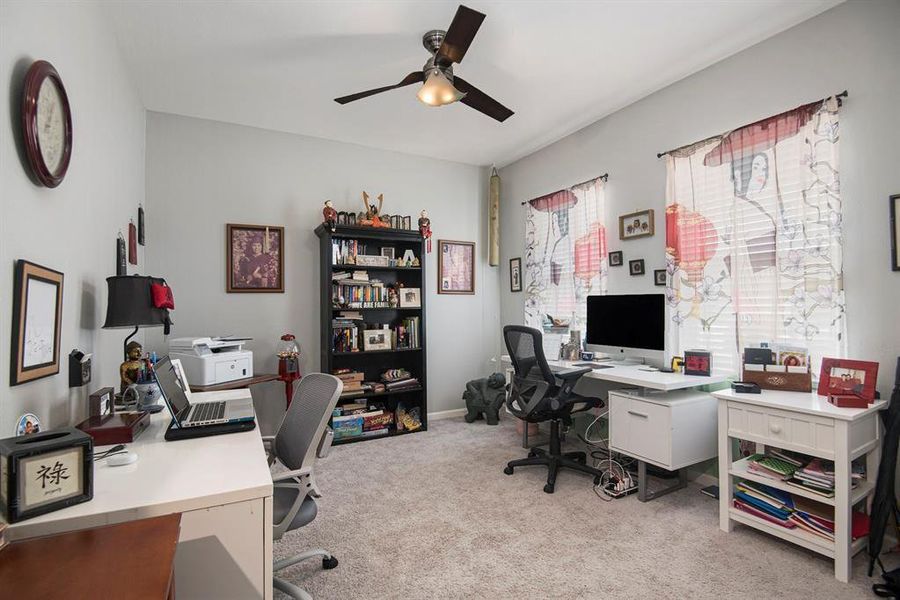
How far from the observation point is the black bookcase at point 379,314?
3920mm

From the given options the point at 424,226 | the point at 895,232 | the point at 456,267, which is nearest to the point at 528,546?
the point at 895,232

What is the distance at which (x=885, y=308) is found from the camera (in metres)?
2.16

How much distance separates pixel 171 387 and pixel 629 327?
9.38ft

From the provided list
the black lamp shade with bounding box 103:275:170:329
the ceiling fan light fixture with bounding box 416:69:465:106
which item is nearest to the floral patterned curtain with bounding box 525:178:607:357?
the ceiling fan light fixture with bounding box 416:69:465:106

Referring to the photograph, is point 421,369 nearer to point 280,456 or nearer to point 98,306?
point 280,456

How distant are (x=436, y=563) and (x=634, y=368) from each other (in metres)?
1.92

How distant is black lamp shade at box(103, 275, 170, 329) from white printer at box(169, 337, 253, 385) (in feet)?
4.50

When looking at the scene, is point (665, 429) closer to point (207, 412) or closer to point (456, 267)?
point (207, 412)

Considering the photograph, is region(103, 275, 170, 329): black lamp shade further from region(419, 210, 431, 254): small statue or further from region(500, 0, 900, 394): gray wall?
region(500, 0, 900, 394): gray wall

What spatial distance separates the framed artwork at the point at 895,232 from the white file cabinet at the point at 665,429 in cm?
113

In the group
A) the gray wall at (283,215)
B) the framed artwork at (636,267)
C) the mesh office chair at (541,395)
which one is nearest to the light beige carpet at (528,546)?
the mesh office chair at (541,395)

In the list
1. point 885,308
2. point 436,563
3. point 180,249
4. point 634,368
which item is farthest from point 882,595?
point 180,249

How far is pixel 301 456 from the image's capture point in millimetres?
1788

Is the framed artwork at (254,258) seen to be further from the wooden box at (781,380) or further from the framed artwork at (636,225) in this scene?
the wooden box at (781,380)
